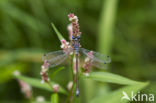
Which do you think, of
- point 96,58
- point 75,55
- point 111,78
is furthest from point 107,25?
point 111,78

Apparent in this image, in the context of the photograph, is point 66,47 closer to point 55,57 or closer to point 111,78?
point 55,57

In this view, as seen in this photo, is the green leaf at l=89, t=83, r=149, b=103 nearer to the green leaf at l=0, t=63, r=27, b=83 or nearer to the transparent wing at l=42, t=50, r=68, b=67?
the transparent wing at l=42, t=50, r=68, b=67

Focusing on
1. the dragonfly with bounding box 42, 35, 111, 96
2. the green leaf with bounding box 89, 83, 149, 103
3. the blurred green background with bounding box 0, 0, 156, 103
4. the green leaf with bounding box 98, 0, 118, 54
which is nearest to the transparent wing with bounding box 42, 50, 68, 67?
the dragonfly with bounding box 42, 35, 111, 96

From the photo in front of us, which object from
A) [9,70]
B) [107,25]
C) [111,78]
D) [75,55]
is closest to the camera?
[111,78]

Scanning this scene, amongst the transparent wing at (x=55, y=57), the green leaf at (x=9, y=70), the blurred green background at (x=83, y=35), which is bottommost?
the transparent wing at (x=55, y=57)

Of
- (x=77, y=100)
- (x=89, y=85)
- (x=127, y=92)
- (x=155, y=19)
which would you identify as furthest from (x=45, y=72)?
(x=155, y=19)

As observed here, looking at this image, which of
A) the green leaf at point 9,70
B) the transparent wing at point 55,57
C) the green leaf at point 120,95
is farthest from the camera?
the green leaf at point 9,70

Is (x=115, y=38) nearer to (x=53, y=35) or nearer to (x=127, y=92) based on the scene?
(x=53, y=35)

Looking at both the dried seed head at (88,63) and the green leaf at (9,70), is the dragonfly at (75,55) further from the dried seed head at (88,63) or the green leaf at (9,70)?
the green leaf at (9,70)

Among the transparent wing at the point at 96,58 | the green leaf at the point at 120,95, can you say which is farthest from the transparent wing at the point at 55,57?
the green leaf at the point at 120,95
